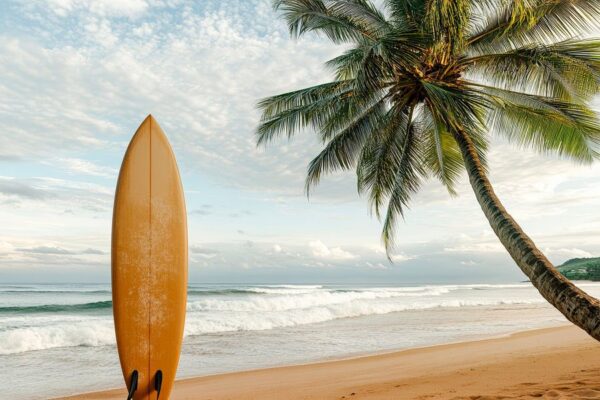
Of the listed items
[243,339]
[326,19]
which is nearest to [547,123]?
[326,19]

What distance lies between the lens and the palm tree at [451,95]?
17.7 feet

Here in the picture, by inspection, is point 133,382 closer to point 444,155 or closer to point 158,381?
point 158,381

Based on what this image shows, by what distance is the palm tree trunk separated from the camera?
3.86m

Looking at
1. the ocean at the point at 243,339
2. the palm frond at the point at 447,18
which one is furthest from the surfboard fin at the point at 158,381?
the palm frond at the point at 447,18

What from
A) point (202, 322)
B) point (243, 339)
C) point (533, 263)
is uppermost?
point (533, 263)

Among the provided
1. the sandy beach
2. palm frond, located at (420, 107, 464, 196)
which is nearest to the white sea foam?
the sandy beach

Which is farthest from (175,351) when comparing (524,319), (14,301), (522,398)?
(14,301)

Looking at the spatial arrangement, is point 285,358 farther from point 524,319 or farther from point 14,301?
point 14,301

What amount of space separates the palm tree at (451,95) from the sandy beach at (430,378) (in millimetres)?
1754

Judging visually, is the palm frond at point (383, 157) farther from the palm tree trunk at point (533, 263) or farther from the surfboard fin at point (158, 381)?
the surfboard fin at point (158, 381)

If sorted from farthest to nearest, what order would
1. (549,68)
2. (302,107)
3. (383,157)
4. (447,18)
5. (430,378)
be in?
(383,157), (302,107), (430,378), (549,68), (447,18)

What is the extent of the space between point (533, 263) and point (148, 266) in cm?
368

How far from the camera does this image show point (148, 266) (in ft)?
14.8

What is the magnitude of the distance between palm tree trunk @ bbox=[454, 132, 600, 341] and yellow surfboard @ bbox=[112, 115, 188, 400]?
334 cm
